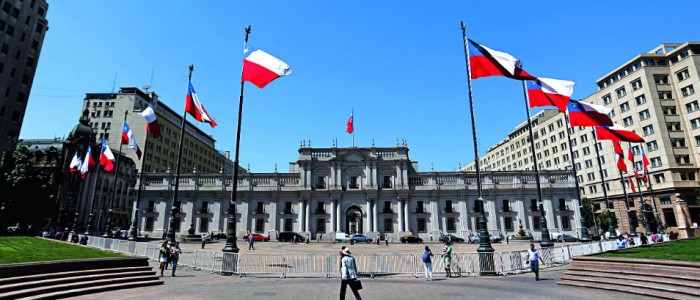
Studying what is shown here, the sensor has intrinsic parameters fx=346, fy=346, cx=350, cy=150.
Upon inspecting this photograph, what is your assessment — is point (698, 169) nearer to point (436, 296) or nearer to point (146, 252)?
point (436, 296)

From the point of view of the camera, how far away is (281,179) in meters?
57.4

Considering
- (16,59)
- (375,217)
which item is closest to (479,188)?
(375,217)

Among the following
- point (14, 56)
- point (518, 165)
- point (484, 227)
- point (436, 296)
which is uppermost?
point (14, 56)

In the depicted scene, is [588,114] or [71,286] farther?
[588,114]

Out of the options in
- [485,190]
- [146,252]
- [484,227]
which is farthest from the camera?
[485,190]

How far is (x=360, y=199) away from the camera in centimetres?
5597

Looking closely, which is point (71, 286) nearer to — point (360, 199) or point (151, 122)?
point (151, 122)

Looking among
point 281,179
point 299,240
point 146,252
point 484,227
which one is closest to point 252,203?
point 281,179

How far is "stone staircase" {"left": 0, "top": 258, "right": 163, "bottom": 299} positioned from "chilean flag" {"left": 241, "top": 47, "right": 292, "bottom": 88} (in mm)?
9746

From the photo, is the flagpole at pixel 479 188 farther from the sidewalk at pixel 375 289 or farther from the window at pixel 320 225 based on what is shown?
the window at pixel 320 225

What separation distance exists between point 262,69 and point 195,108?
7016 millimetres

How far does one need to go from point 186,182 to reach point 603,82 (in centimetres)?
8107

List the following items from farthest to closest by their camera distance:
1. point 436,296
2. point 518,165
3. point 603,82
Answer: point 518,165, point 603,82, point 436,296

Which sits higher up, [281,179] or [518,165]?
[518,165]
